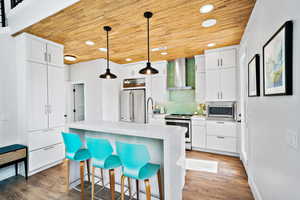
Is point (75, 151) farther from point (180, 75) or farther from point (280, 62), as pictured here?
point (180, 75)

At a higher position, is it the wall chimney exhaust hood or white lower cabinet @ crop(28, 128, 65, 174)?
the wall chimney exhaust hood

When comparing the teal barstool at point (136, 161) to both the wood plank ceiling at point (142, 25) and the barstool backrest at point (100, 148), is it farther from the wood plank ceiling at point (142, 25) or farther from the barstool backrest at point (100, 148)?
the wood plank ceiling at point (142, 25)

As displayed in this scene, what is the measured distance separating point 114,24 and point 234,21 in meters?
2.09

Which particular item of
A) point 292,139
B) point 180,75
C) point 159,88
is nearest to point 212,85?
point 180,75

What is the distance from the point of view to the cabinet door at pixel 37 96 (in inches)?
108

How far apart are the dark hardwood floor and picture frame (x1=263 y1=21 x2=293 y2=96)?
1.70m

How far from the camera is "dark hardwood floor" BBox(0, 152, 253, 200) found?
2.13 metres

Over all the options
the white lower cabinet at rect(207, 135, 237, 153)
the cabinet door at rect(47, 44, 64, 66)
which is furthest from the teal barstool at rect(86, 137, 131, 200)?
the white lower cabinet at rect(207, 135, 237, 153)

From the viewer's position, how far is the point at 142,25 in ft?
8.48

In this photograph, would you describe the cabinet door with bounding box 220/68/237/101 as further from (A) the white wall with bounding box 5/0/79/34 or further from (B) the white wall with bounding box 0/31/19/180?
(B) the white wall with bounding box 0/31/19/180

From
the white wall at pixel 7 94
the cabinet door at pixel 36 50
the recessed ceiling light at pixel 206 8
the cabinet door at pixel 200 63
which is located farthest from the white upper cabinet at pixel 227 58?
the white wall at pixel 7 94

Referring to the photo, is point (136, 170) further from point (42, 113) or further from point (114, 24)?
point (42, 113)

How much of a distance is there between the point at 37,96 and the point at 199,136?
12.8 feet

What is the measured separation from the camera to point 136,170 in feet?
5.04
